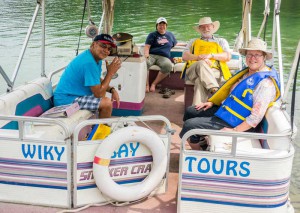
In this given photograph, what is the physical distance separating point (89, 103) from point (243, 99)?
4.86 ft

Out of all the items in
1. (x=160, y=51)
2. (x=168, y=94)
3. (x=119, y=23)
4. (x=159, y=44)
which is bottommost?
(x=168, y=94)

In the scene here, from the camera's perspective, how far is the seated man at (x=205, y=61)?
4.83 m

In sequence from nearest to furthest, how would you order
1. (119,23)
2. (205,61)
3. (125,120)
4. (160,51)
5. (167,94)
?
1. (125,120)
2. (205,61)
3. (167,94)
4. (160,51)
5. (119,23)

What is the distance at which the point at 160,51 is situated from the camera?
257 inches

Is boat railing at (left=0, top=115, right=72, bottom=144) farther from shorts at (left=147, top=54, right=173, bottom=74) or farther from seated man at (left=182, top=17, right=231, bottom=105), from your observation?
shorts at (left=147, top=54, right=173, bottom=74)

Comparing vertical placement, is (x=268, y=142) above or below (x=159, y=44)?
below

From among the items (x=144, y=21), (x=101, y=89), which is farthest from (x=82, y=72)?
(x=144, y=21)

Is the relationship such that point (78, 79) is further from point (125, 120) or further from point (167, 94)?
point (167, 94)

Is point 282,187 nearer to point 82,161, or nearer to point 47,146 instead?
point 82,161

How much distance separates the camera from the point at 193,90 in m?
5.18

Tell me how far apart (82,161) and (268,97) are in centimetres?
158

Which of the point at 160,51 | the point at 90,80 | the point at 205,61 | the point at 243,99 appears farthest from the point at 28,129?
the point at 160,51

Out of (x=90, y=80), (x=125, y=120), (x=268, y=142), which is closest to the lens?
(x=125, y=120)

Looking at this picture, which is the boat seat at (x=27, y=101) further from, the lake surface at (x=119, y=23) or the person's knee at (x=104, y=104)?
the lake surface at (x=119, y=23)
